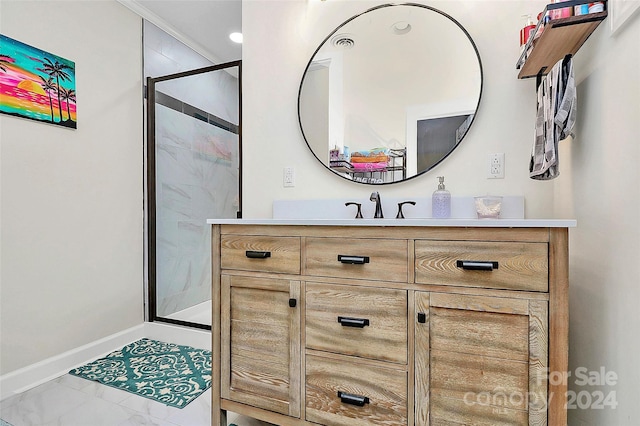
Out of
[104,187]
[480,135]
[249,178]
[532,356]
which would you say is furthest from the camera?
[104,187]

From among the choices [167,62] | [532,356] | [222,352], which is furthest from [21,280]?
[532,356]

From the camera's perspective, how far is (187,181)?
9.42ft

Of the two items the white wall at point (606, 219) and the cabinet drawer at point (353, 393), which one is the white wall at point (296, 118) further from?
the cabinet drawer at point (353, 393)

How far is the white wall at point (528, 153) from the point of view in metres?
0.98

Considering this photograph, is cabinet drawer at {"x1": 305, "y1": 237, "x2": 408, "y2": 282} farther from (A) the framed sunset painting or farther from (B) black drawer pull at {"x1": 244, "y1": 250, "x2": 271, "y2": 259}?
(A) the framed sunset painting

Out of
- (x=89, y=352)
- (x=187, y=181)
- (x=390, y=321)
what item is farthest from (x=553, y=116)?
(x=89, y=352)

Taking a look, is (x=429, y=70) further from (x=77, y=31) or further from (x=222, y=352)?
(x=77, y=31)

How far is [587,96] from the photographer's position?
125 cm

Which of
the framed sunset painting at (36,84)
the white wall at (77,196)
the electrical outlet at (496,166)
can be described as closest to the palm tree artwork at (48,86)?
the framed sunset painting at (36,84)

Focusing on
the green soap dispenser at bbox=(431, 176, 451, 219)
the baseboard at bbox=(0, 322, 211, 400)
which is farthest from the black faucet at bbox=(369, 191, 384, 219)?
the baseboard at bbox=(0, 322, 211, 400)

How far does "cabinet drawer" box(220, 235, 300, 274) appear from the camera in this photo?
1.39 meters

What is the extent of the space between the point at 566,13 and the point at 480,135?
599 millimetres

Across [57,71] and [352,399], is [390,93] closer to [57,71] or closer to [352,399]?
[352,399]

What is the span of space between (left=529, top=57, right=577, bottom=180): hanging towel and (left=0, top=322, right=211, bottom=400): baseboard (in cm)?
233
